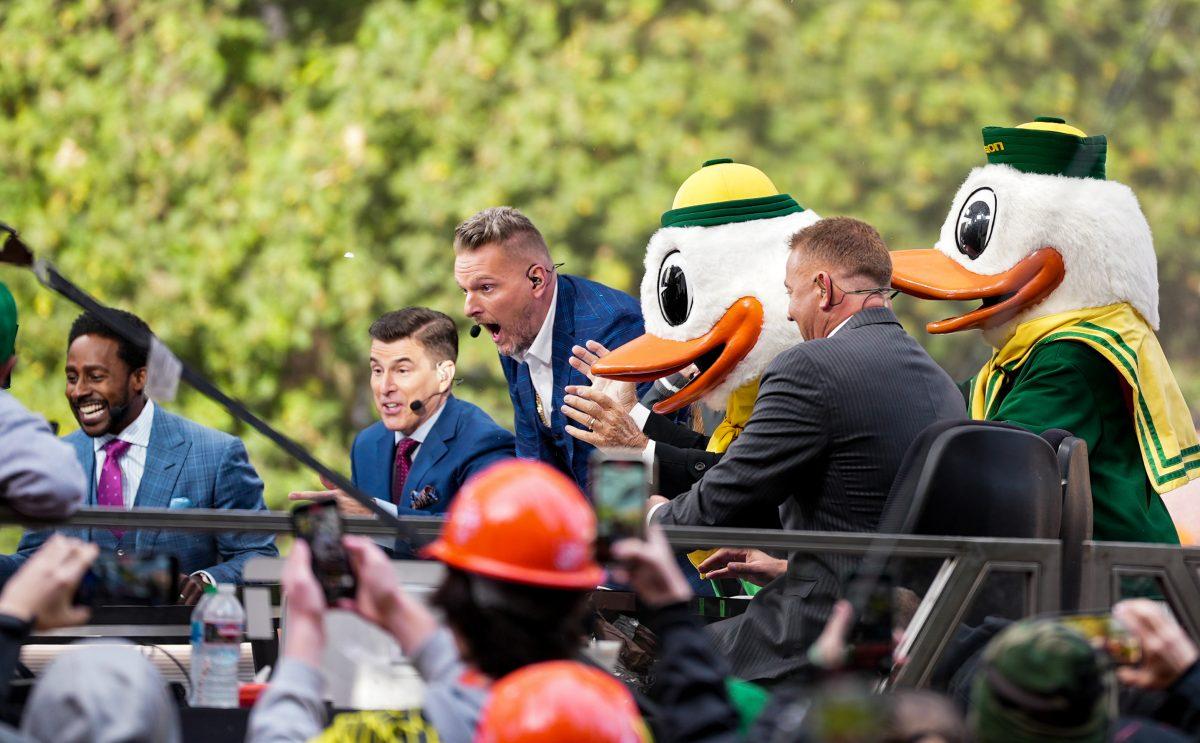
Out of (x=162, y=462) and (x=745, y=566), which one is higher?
(x=162, y=462)

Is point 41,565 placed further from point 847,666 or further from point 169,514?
point 847,666

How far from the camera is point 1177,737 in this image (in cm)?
267

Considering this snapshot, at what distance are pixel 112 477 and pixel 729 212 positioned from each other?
1824mm

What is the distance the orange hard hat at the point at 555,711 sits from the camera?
89.1 inches

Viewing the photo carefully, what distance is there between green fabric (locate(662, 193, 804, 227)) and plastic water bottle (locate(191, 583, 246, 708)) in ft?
6.40

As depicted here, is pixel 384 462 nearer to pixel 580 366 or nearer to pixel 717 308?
pixel 580 366

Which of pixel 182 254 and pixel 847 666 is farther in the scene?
pixel 182 254

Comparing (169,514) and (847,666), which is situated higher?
(169,514)

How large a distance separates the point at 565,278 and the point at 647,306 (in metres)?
0.58

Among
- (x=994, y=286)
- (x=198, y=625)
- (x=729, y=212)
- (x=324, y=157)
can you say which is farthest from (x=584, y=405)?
(x=324, y=157)

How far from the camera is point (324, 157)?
36.3 feet

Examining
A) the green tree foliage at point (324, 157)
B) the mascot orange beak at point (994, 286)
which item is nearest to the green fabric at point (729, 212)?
the mascot orange beak at point (994, 286)

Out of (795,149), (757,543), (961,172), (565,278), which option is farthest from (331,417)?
(757,543)

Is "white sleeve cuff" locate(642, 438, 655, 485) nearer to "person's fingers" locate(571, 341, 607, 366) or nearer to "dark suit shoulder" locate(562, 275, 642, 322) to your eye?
"person's fingers" locate(571, 341, 607, 366)
